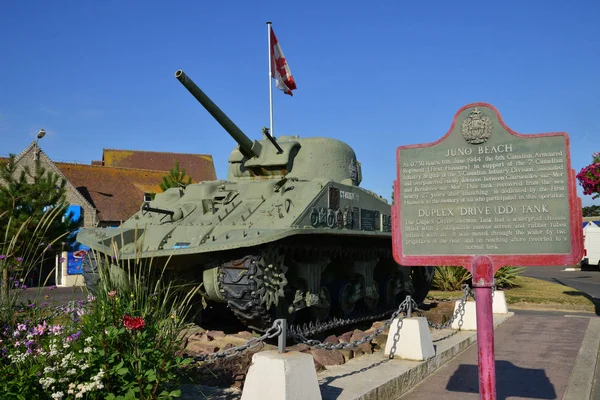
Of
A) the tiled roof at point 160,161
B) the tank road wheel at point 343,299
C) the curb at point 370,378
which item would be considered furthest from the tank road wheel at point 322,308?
the tiled roof at point 160,161

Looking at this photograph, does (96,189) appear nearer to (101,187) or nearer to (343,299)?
(101,187)

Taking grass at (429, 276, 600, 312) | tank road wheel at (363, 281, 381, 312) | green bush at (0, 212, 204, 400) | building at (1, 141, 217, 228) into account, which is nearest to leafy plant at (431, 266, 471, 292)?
grass at (429, 276, 600, 312)

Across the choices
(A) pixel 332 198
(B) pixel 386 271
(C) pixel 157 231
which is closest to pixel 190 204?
(C) pixel 157 231

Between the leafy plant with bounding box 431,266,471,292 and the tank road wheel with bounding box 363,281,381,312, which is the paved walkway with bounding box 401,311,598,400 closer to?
the tank road wheel with bounding box 363,281,381,312

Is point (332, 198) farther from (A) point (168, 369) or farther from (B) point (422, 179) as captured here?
(A) point (168, 369)

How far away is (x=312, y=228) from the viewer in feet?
29.5

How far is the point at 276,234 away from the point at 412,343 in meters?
2.22

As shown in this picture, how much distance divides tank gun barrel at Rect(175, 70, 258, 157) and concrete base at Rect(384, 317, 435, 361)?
5020mm

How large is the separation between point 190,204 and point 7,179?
24.7 ft

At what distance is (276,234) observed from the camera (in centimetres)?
811

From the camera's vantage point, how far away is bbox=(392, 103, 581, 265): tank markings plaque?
15.5ft

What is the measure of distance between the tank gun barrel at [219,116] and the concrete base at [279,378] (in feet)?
20.2

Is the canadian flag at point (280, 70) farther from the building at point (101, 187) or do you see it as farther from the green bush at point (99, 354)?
the building at point (101, 187)

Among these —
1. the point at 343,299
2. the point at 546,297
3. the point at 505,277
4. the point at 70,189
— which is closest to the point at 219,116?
the point at 343,299
